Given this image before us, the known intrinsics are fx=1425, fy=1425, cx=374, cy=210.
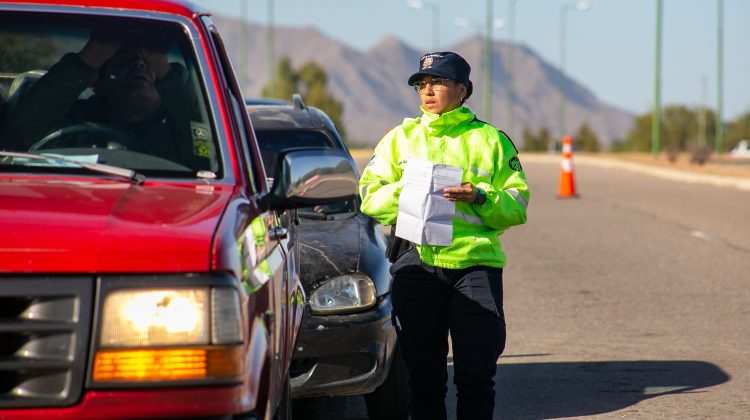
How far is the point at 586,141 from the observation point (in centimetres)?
12381

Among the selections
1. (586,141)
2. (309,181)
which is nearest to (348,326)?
(309,181)

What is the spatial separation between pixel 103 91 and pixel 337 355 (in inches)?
84.2

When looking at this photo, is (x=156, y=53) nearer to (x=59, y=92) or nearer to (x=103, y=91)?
(x=103, y=91)

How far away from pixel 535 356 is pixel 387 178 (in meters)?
3.61

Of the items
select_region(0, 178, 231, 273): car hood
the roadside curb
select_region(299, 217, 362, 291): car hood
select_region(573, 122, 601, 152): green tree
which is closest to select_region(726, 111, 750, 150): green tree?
select_region(573, 122, 601, 152): green tree

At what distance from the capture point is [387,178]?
19.7ft

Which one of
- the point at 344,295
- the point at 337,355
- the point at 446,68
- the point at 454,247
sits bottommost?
the point at 337,355

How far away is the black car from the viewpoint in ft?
21.5

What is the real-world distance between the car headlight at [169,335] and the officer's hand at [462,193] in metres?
2.26

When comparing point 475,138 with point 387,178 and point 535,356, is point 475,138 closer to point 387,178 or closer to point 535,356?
point 387,178

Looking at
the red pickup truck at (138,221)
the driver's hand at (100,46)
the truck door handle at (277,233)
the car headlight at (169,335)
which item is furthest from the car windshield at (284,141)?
the car headlight at (169,335)

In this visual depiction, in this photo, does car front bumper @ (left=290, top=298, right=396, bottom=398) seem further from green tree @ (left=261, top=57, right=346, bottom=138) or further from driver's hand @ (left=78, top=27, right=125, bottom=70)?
green tree @ (left=261, top=57, right=346, bottom=138)

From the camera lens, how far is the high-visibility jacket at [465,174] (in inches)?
230

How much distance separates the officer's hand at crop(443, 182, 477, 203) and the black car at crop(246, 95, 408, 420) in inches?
44.6
